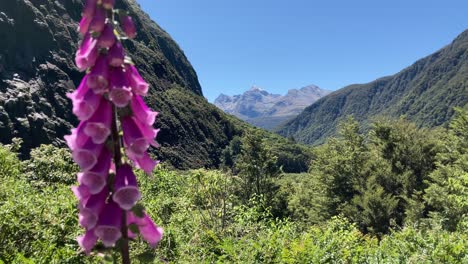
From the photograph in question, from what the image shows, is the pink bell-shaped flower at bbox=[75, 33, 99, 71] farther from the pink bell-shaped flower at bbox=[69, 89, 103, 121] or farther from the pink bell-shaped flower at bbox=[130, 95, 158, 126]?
the pink bell-shaped flower at bbox=[130, 95, 158, 126]

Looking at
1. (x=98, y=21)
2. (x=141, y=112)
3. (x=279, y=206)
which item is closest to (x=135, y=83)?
(x=141, y=112)

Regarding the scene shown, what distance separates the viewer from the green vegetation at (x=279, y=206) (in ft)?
25.1

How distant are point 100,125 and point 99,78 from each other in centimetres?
24

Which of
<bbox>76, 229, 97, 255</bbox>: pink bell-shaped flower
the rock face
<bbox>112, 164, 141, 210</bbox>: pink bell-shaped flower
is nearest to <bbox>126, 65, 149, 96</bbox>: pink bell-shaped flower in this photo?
<bbox>112, 164, 141, 210</bbox>: pink bell-shaped flower

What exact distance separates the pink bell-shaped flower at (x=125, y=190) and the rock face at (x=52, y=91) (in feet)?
313

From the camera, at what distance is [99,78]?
74.9 inches

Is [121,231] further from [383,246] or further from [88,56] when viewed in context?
[383,246]

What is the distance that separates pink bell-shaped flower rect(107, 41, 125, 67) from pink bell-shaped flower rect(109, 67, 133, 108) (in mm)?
51

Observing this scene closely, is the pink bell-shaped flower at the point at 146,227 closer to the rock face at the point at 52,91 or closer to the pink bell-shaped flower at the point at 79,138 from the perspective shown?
the pink bell-shaped flower at the point at 79,138

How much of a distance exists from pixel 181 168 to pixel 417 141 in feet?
340

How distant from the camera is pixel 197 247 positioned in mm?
9641

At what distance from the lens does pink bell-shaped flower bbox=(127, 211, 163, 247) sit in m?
2.02

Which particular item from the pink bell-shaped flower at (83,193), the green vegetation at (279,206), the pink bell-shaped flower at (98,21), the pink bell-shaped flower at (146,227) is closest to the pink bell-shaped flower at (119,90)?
the pink bell-shaped flower at (98,21)

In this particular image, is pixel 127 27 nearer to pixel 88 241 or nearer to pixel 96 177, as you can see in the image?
pixel 96 177
